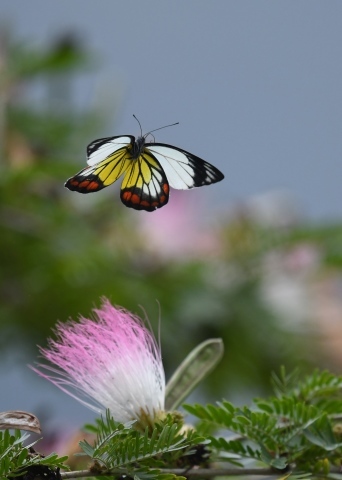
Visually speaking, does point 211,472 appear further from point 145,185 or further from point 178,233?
point 178,233

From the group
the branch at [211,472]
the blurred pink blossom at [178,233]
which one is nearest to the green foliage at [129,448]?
the branch at [211,472]

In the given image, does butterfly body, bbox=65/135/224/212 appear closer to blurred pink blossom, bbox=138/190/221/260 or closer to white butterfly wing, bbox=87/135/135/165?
white butterfly wing, bbox=87/135/135/165

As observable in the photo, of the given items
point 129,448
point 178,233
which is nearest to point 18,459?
point 129,448

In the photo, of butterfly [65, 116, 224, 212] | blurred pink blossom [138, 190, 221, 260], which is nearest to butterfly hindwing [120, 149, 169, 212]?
butterfly [65, 116, 224, 212]

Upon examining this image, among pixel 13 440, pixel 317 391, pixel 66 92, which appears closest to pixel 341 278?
pixel 66 92

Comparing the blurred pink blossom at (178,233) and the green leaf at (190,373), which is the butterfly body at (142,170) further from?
the blurred pink blossom at (178,233)

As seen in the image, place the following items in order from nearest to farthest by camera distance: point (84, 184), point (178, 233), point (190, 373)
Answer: point (84, 184)
point (190, 373)
point (178, 233)
